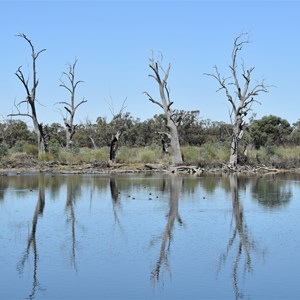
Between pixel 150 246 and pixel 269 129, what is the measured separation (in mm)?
58096

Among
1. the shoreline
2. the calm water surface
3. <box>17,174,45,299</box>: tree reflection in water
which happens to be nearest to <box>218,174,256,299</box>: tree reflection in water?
the calm water surface

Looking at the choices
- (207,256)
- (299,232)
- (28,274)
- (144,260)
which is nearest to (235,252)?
(207,256)

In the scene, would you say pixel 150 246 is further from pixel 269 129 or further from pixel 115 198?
pixel 269 129

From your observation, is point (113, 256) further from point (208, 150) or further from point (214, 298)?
point (208, 150)

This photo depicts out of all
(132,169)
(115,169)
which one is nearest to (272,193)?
(132,169)

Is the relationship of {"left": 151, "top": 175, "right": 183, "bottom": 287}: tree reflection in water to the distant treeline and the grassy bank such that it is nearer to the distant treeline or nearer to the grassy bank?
the grassy bank

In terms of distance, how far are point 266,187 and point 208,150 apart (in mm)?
14603

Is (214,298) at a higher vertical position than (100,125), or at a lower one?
lower

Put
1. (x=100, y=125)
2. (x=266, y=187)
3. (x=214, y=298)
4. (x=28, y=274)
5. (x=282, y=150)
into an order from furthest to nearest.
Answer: (x=100, y=125)
(x=282, y=150)
(x=266, y=187)
(x=28, y=274)
(x=214, y=298)

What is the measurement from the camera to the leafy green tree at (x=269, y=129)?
64.4 meters

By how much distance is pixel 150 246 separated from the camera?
12.1 m

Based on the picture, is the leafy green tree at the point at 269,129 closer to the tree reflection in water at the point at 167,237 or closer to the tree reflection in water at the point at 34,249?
the tree reflection in water at the point at 167,237

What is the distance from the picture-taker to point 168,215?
1653cm

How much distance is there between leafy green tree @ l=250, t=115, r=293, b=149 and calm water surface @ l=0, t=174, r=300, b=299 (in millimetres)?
42791
